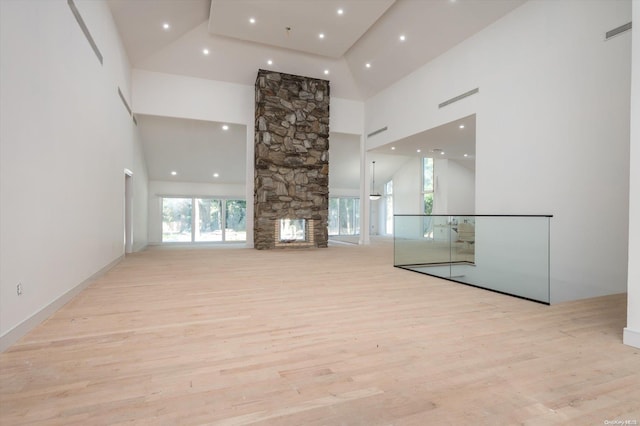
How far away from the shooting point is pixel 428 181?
13859mm

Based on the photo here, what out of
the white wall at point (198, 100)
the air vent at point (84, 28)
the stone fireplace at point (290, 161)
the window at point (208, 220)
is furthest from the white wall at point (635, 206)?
the window at point (208, 220)

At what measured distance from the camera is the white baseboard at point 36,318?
222 centimetres

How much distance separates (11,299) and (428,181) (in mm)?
13642

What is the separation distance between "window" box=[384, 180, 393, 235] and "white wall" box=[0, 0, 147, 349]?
13.0m

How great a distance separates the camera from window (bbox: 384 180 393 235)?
52.8ft

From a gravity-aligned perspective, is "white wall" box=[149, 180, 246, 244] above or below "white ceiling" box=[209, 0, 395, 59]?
below

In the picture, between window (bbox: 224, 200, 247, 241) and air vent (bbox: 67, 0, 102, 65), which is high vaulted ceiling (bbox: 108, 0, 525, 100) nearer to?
air vent (bbox: 67, 0, 102, 65)

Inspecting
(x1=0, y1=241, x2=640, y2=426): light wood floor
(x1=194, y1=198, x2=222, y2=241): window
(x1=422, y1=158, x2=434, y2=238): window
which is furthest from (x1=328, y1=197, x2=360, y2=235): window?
(x1=0, y1=241, x2=640, y2=426): light wood floor

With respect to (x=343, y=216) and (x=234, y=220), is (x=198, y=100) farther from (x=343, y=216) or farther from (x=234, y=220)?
(x=343, y=216)

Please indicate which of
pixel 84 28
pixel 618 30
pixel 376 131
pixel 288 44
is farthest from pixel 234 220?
pixel 618 30

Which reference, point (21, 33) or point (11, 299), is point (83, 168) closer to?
point (21, 33)

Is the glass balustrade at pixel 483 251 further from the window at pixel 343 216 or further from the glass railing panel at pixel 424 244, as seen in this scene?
the window at pixel 343 216

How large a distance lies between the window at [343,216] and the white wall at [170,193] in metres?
4.88

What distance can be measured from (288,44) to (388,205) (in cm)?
1005
